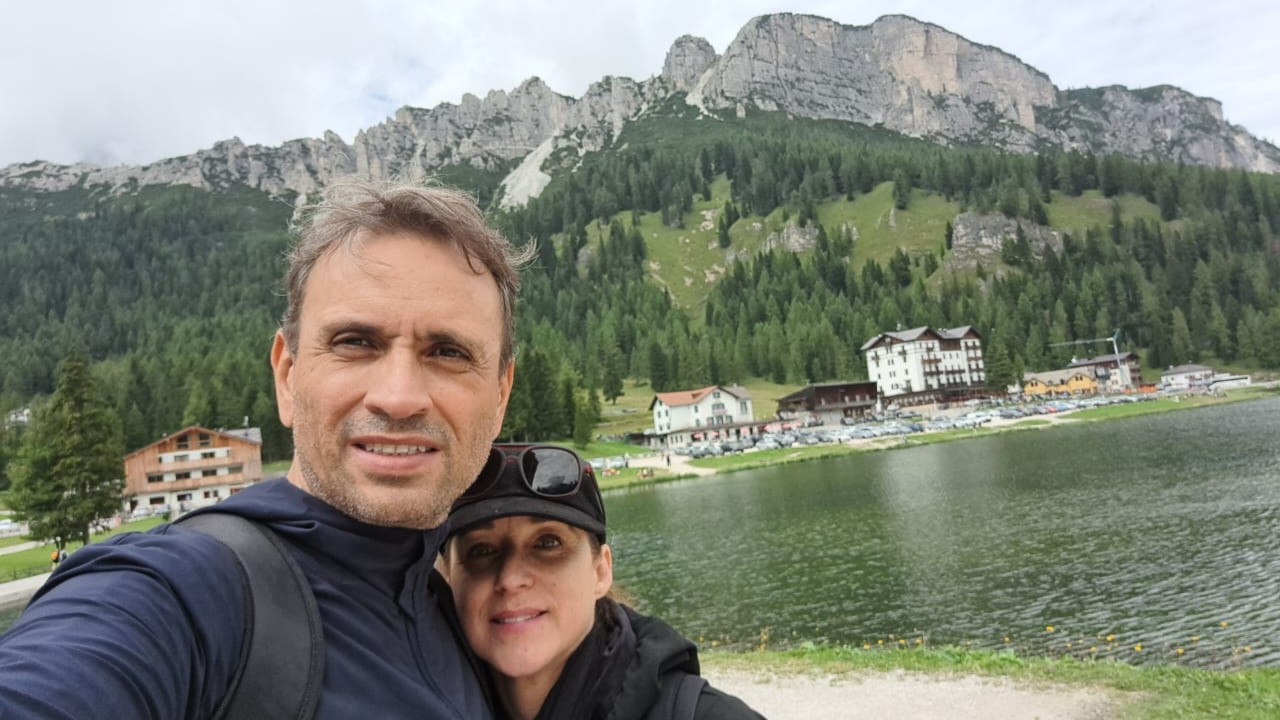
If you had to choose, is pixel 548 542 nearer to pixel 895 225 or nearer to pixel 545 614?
pixel 545 614

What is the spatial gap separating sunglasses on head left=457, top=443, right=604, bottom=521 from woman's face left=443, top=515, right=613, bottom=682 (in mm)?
135

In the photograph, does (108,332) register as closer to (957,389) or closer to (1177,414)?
(957,389)

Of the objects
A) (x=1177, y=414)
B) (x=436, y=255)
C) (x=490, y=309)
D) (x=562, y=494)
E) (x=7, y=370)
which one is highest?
(x=7, y=370)

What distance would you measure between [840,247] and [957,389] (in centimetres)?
6424

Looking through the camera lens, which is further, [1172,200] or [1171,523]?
[1172,200]

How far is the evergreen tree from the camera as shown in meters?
39.2

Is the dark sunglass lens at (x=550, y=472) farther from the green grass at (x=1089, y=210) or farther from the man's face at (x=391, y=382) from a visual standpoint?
the green grass at (x=1089, y=210)

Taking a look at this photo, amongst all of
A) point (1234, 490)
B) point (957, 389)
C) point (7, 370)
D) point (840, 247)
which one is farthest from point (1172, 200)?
point (7, 370)

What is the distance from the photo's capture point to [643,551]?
33344 mm

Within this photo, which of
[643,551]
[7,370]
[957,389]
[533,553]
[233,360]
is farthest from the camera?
[7,370]

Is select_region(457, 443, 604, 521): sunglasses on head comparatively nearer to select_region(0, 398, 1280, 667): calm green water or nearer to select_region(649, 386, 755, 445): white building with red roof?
select_region(0, 398, 1280, 667): calm green water

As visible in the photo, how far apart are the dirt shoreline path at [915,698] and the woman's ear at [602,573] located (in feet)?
31.9

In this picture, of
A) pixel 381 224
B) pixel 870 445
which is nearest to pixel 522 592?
pixel 381 224

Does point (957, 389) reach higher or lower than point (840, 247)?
lower
